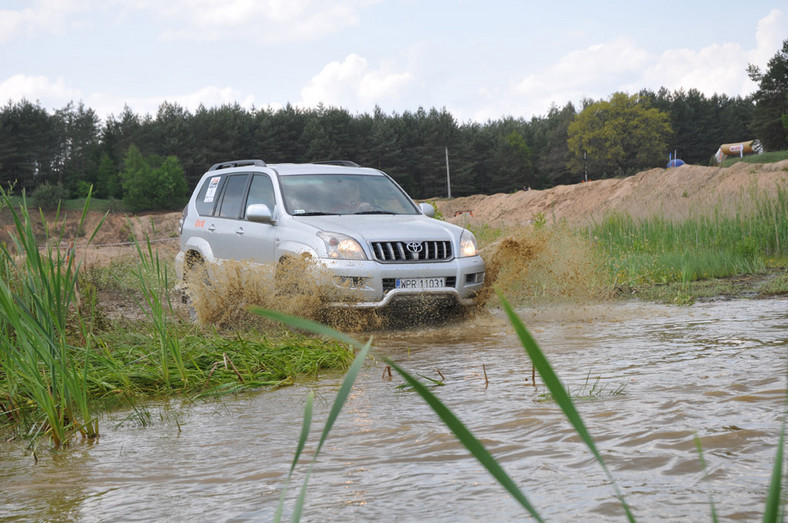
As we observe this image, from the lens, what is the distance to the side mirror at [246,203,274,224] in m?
8.58

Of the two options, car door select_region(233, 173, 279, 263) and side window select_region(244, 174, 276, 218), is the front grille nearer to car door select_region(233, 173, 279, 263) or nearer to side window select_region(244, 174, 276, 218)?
car door select_region(233, 173, 279, 263)

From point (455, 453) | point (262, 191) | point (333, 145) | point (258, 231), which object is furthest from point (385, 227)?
point (333, 145)

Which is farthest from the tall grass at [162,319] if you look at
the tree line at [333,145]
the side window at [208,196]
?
the tree line at [333,145]

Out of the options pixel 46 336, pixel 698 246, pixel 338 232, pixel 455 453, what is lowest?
pixel 455 453

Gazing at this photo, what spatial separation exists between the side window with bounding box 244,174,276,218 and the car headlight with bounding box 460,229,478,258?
2122mm

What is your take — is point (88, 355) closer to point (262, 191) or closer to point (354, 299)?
point (354, 299)

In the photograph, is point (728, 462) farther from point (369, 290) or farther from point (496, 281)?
point (496, 281)

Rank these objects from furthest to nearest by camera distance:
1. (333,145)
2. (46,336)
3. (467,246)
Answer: (333,145) < (467,246) < (46,336)

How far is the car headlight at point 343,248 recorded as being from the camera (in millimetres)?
7918

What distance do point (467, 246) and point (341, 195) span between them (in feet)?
5.31

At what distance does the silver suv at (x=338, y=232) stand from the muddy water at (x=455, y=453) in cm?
234

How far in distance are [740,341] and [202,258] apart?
616cm

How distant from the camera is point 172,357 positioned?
5535mm

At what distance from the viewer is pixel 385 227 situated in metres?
8.26
